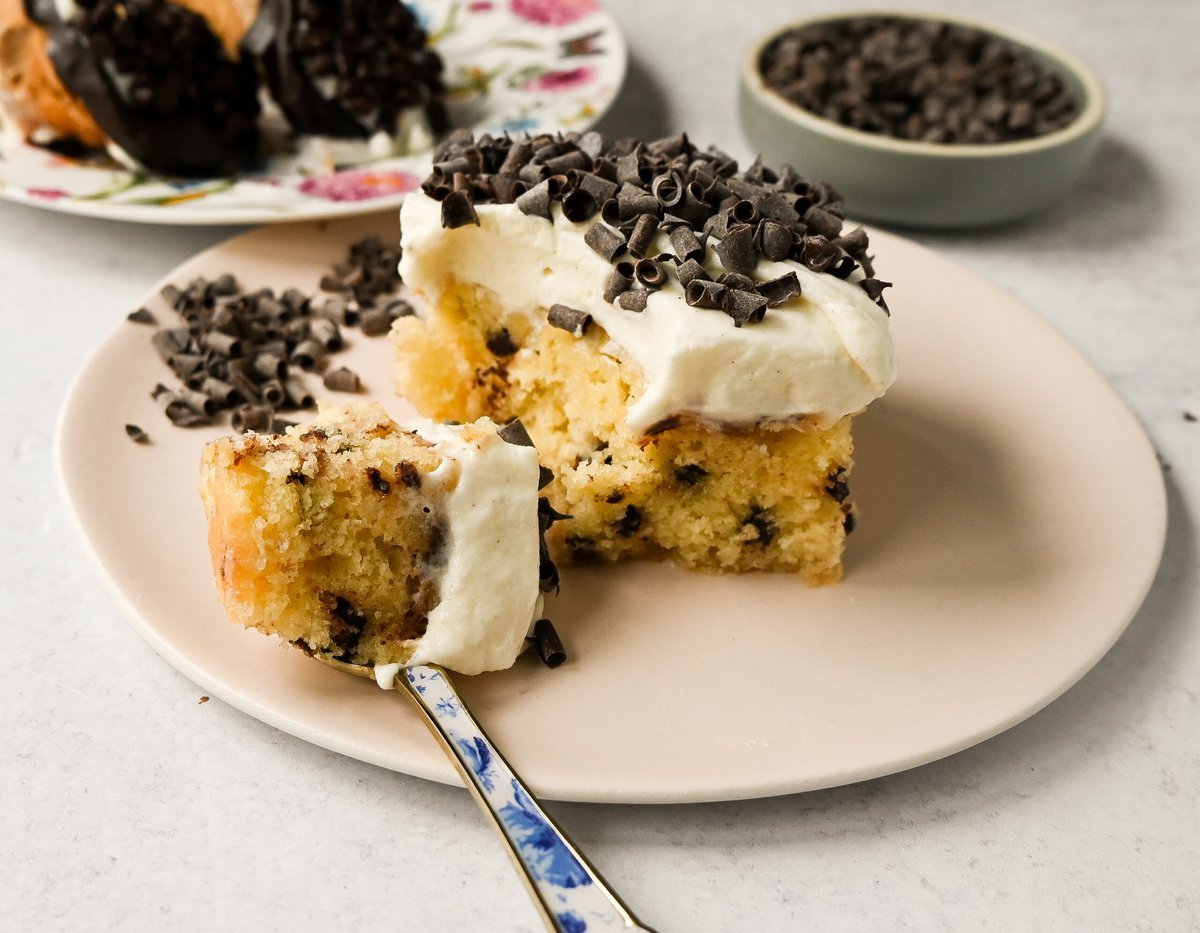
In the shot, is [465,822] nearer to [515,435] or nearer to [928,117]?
[515,435]

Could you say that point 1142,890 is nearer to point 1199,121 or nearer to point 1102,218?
point 1102,218

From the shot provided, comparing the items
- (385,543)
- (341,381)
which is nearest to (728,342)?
(385,543)

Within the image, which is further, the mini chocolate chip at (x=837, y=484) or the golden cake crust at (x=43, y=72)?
the golden cake crust at (x=43, y=72)

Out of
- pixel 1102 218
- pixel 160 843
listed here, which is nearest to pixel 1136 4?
pixel 1102 218

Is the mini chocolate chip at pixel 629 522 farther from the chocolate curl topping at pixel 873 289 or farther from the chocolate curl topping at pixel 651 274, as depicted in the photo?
the chocolate curl topping at pixel 873 289

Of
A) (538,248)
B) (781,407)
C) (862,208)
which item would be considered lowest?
(862,208)

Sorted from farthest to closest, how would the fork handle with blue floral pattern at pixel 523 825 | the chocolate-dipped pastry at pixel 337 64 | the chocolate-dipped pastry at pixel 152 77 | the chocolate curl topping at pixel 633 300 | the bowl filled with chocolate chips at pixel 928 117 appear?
the bowl filled with chocolate chips at pixel 928 117 < the chocolate-dipped pastry at pixel 337 64 < the chocolate-dipped pastry at pixel 152 77 < the chocolate curl topping at pixel 633 300 < the fork handle with blue floral pattern at pixel 523 825

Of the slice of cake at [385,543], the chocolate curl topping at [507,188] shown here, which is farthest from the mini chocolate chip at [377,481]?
the chocolate curl topping at [507,188]
